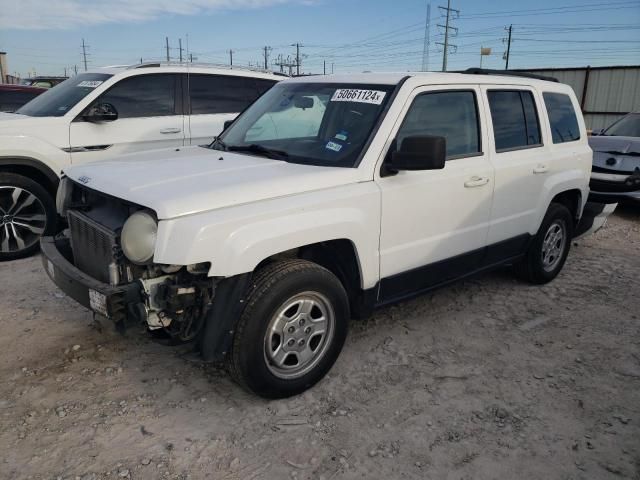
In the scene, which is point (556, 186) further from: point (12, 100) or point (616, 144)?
point (12, 100)

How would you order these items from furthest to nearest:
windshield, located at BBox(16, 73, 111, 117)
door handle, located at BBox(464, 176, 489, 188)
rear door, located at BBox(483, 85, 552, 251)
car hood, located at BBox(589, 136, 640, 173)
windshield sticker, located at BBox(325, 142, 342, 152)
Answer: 1. car hood, located at BBox(589, 136, 640, 173)
2. windshield, located at BBox(16, 73, 111, 117)
3. rear door, located at BBox(483, 85, 552, 251)
4. door handle, located at BBox(464, 176, 489, 188)
5. windshield sticker, located at BBox(325, 142, 342, 152)

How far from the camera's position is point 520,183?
14.7 feet

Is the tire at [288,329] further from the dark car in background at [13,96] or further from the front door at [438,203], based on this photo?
the dark car in background at [13,96]

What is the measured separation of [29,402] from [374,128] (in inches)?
104

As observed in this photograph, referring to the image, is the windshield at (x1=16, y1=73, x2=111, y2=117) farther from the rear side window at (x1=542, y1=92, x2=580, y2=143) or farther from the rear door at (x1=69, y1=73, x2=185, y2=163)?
the rear side window at (x1=542, y1=92, x2=580, y2=143)

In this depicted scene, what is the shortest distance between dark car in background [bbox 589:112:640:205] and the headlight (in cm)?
569

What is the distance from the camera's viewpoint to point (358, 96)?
12.3ft

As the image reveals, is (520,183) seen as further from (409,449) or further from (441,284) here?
(409,449)

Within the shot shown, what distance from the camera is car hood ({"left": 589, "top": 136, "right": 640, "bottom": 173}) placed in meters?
7.84

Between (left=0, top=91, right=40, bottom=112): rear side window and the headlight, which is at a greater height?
(left=0, top=91, right=40, bottom=112): rear side window

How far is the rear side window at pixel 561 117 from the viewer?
4957 millimetres

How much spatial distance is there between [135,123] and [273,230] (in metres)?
4.00

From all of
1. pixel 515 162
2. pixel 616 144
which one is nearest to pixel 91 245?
pixel 515 162

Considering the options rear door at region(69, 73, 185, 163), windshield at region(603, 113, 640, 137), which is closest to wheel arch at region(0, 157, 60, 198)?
rear door at region(69, 73, 185, 163)
